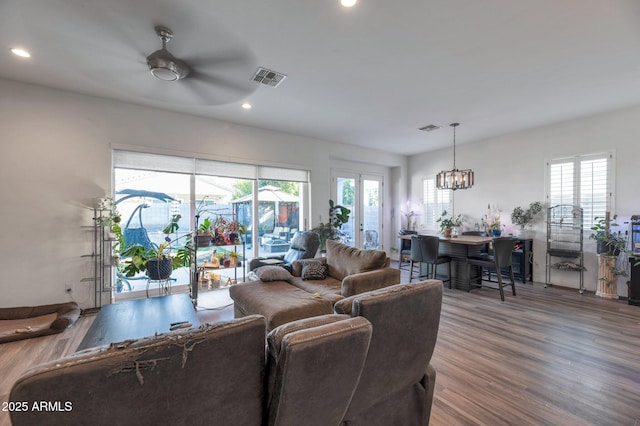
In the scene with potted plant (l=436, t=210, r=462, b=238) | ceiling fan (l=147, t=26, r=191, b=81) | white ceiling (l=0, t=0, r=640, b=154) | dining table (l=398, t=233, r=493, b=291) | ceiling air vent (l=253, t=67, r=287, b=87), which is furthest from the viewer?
potted plant (l=436, t=210, r=462, b=238)

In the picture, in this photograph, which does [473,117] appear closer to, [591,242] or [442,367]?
[591,242]

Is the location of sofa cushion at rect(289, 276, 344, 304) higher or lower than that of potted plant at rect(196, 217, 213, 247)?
lower

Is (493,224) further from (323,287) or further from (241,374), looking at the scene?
(241,374)

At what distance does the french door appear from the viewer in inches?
265

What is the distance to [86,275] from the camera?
375 centimetres

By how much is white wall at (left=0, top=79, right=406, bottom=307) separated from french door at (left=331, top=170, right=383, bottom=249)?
3723 millimetres

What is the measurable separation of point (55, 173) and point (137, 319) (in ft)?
8.46

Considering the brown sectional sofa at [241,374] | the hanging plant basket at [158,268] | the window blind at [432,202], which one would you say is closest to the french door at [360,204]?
the window blind at [432,202]

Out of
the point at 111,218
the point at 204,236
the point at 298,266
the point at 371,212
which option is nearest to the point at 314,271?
the point at 298,266

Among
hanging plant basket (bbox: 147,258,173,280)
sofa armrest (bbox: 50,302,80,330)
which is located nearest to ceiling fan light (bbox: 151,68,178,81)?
hanging plant basket (bbox: 147,258,173,280)

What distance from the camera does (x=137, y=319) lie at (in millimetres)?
2447

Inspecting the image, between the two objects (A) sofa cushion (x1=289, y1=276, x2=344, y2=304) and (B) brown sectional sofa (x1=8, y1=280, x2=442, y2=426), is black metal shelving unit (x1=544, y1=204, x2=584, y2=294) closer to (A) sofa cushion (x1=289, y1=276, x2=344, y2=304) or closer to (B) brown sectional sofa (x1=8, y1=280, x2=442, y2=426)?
(A) sofa cushion (x1=289, y1=276, x2=344, y2=304)

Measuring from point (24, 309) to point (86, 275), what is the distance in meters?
0.66

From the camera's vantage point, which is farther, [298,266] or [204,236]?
[298,266]
